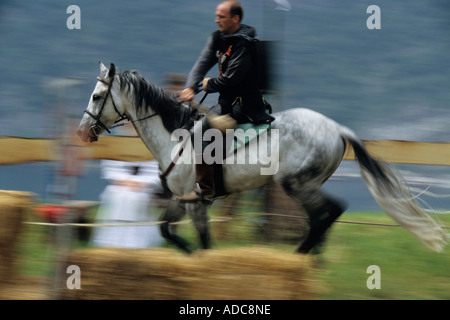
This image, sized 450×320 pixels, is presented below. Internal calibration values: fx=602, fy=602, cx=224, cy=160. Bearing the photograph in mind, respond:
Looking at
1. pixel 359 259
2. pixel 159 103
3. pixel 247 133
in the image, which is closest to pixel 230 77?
pixel 247 133

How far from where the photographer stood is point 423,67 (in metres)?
9.77

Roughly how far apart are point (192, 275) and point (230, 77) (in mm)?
1663

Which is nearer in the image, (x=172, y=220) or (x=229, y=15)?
(x=229, y=15)

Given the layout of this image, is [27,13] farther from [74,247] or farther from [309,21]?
[74,247]

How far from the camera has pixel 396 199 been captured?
507 cm

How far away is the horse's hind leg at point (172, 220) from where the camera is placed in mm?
5207

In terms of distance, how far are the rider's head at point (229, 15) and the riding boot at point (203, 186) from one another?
1133 mm

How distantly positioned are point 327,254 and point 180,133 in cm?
190

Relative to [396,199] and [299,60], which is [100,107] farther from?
[299,60]

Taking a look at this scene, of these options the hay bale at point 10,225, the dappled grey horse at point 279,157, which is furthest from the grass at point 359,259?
the dappled grey horse at point 279,157

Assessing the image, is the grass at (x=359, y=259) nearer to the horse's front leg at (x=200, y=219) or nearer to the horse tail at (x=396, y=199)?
the horse tail at (x=396, y=199)
